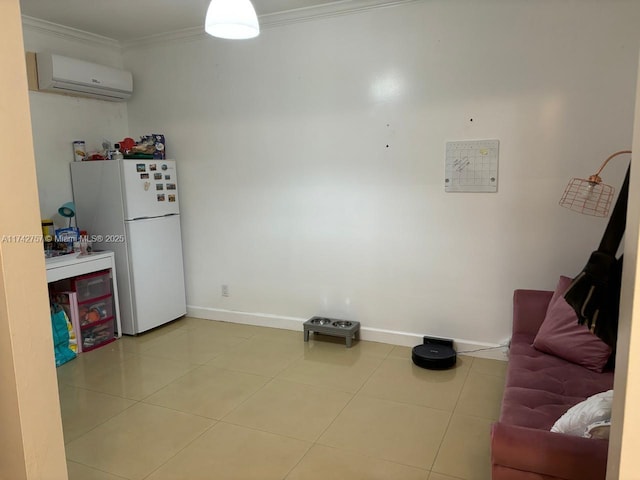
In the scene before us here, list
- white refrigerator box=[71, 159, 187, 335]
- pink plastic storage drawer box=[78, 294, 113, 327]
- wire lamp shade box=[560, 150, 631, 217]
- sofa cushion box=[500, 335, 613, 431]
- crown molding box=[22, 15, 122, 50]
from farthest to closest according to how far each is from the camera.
Answer: white refrigerator box=[71, 159, 187, 335] → pink plastic storage drawer box=[78, 294, 113, 327] → crown molding box=[22, 15, 122, 50] → wire lamp shade box=[560, 150, 631, 217] → sofa cushion box=[500, 335, 613, 431]

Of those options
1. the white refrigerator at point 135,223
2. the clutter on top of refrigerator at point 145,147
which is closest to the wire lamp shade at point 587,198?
the white refrigerator at point 135,223

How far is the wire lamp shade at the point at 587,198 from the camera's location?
3.02 m

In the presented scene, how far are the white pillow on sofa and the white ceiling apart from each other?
3109mm

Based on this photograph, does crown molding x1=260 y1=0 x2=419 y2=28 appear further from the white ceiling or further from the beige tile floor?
the beige tile floor

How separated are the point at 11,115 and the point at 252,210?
2.76 m

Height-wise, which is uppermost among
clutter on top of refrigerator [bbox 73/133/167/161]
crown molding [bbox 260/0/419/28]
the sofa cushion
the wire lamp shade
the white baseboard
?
crown molding [bbox 260/0/419/28]

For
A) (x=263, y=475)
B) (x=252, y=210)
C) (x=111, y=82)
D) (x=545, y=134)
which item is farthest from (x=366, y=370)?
(x=111, y=82)

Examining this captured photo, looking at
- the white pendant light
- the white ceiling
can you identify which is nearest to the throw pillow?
the white pendant light

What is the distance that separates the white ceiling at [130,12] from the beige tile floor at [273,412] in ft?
8.84

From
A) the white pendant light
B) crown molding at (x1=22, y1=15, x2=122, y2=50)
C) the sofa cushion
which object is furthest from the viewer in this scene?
crown molding at (x1=22, y1=15, x2=122, y2=50)

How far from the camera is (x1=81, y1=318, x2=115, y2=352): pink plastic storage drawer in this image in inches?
152

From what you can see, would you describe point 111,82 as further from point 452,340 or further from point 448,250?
point 452,340

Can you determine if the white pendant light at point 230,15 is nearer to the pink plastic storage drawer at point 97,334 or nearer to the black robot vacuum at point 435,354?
the black robot vacuum at point 435,354

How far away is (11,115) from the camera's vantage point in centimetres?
146
